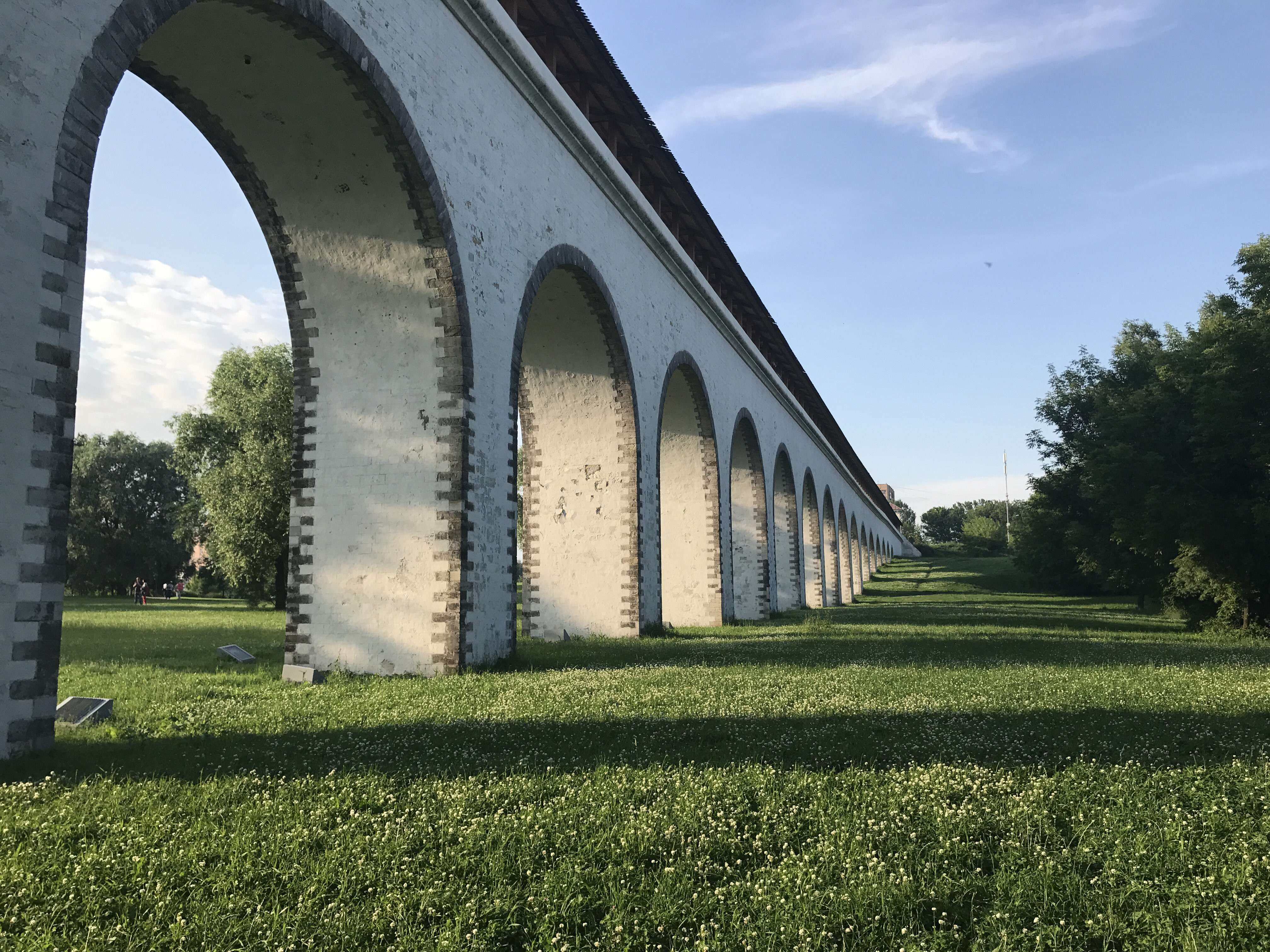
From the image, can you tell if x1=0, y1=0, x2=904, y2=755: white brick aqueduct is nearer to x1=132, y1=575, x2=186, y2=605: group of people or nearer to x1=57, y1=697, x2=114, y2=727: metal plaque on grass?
x1=57, y1=697, x2=114, y2=727: metal plaque on grass

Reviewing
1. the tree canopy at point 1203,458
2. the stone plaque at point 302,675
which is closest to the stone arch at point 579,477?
the stone plaque at point 302,675

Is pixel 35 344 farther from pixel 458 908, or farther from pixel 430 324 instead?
pixel 430 324

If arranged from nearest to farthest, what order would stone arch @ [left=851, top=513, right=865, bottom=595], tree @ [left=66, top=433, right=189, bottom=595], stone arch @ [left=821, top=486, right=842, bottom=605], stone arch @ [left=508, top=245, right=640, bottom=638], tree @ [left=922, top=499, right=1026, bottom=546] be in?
stone arch @ [left=508, top=245, right=640, bottom=638]
stone arch @ [left=821, top=486, right=842, bottom=605]
tree @ [left=66, top=433, right=189, bottom=595]
stone arch @ [left=851, top=513, right=865, bottom=595]
tree @ [left=922, top=499, right=1026, bottom=546]

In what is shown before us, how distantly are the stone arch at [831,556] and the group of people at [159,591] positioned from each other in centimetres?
2591

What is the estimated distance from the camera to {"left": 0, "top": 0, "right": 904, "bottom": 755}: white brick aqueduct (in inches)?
175

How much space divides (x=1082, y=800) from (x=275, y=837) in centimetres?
334

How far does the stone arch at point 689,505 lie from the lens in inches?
699

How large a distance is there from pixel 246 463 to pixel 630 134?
15.2 meters

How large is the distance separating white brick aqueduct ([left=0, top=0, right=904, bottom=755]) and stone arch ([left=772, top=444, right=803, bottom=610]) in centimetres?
764

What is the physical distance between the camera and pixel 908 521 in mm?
171500

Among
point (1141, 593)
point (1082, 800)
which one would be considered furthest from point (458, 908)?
point (1141, 593)

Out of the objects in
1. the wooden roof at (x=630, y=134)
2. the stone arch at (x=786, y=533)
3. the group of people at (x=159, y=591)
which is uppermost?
the wooden roof at (x=630, y=134)

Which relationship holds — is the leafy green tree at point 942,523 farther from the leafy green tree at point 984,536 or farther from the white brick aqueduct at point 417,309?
the white brick aqueduct at point 417,309

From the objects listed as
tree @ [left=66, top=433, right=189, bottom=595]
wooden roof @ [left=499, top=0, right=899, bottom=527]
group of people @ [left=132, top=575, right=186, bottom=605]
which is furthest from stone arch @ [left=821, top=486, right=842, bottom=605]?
tree @ [left=66, top=433, right=189, bottom=595]
